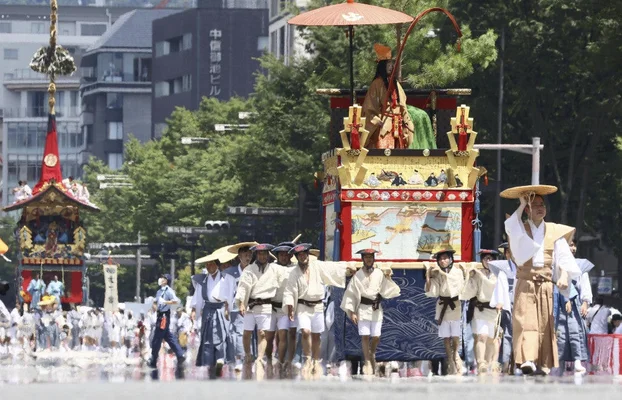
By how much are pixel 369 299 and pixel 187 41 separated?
126081 millimetres

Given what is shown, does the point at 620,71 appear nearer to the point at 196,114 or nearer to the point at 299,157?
the point at 299,157

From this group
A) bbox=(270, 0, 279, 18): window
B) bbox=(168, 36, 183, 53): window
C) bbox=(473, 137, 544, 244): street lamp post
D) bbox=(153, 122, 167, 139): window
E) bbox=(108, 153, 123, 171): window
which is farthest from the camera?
bbox=(108, 153, 123, 171): window

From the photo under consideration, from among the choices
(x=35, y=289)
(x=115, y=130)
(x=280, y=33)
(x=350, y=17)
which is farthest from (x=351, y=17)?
(x=115, y=130)

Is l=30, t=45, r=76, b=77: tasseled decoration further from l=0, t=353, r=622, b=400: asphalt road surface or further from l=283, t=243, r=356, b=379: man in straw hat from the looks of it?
l=0, t=353, r=622, b=400: asphalt road surface

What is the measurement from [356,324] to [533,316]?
4072mm

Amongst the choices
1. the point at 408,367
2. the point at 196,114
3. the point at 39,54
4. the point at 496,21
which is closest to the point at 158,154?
the point at 196,114

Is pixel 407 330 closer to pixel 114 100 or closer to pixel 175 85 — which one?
pixel 175 85

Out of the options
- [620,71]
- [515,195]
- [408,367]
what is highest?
[620,71]

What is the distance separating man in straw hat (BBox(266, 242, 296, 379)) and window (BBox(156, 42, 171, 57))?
426 ft

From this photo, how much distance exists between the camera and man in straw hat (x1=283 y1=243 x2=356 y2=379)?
2711cm

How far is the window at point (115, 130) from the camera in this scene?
185000 millimetres

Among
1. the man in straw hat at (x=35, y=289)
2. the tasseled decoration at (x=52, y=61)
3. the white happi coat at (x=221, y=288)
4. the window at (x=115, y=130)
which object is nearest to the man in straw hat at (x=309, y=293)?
the white happi coat at (x=221, y=288)

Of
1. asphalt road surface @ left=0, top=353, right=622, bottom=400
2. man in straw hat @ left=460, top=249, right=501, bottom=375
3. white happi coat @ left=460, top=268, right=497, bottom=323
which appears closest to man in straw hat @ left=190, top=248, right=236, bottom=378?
man in straw hat @ left=460, top=249, right=501, bottom=375

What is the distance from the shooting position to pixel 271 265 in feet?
90.8
